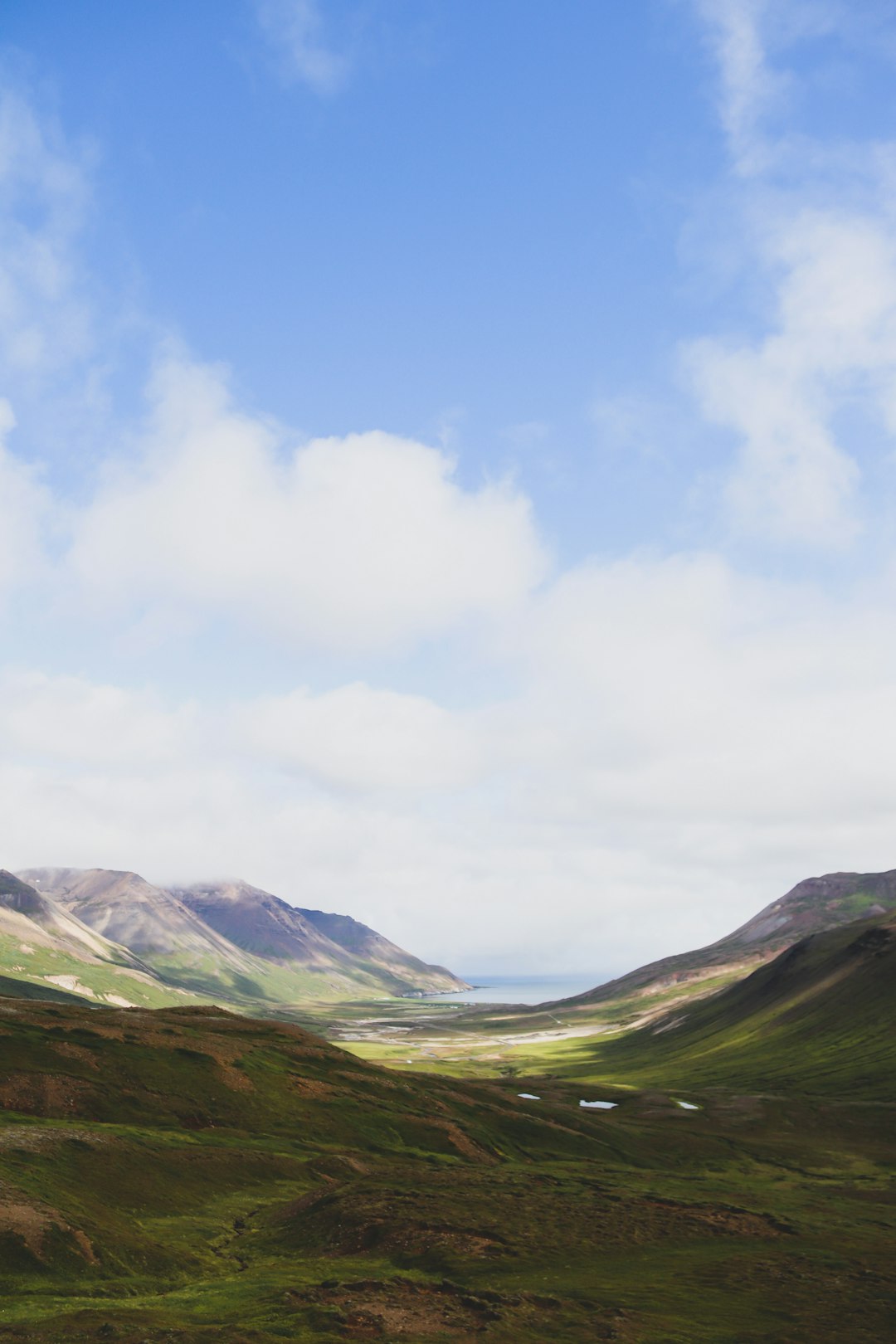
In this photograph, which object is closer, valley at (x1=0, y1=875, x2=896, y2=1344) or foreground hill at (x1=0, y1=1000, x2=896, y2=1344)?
foreground hill at (x1=0, y1=1000, x2=896, y2=1344)

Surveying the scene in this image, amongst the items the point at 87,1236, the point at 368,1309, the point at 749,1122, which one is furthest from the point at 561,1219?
the point at 749,1122

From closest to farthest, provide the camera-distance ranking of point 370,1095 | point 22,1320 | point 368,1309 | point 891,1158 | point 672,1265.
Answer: point 22,1320, point 368,1309, point 672,1265, point 370,1095, point 891,1158

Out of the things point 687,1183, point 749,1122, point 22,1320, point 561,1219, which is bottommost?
point 749,1122

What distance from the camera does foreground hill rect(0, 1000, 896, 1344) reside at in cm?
3884

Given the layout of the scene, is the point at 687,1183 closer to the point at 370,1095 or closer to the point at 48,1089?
the point at 370,1095

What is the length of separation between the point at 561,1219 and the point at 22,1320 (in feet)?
138

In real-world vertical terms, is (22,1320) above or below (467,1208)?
above

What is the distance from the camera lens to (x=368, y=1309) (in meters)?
38.8

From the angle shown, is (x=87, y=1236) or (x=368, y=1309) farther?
(x=87, y=1236)

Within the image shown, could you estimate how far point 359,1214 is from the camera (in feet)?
181

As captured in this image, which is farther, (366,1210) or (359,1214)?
(366,1210)

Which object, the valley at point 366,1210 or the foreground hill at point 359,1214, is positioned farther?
the valley at point 366,1210

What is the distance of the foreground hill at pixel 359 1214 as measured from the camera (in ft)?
127

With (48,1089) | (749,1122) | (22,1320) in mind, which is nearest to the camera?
(22,1320)
